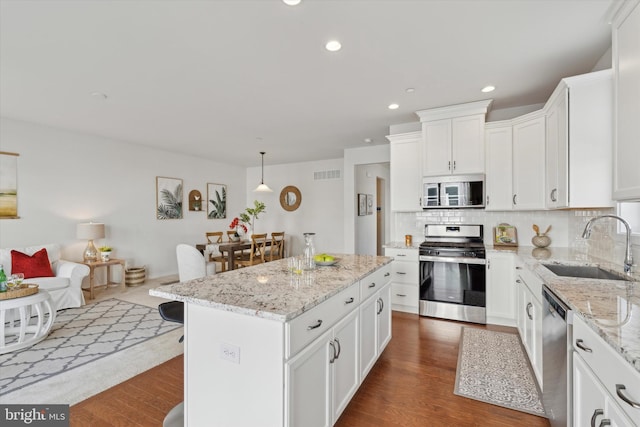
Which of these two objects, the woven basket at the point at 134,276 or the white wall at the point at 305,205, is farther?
the white wall at the point at 305,205

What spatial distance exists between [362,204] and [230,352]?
5323 millimetres

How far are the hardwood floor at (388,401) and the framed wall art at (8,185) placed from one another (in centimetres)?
362

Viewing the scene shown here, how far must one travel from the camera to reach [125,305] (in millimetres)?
4133

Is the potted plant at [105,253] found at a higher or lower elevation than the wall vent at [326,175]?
lower

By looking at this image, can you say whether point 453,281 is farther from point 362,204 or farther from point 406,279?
point 362,204

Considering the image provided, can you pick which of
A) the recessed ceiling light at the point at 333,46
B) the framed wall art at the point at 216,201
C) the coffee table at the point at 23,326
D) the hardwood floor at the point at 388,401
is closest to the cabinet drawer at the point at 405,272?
the hardwood floor at the point at 388,401

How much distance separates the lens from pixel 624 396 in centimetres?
88

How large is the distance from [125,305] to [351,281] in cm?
385

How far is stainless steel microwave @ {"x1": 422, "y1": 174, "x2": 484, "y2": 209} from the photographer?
361 cm

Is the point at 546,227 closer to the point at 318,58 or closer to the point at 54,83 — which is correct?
the point at 318,58

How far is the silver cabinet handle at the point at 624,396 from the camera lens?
0.83 m

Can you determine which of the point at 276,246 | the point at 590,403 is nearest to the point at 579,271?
the point at 590,403

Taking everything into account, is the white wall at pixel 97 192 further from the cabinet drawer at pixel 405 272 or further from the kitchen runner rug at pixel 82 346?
the cabinet drawer at pixel 405 272

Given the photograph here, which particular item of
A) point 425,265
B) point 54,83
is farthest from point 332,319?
point 54,83
